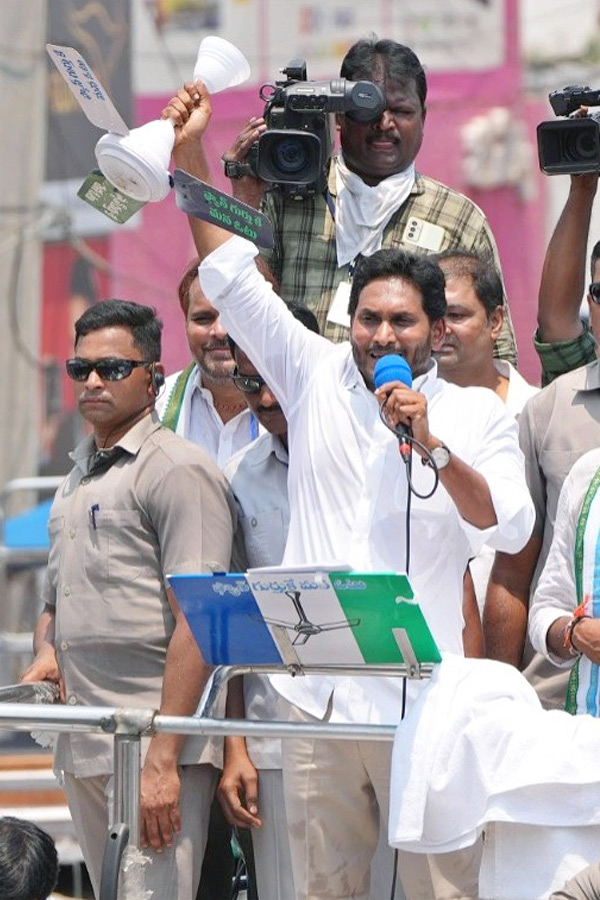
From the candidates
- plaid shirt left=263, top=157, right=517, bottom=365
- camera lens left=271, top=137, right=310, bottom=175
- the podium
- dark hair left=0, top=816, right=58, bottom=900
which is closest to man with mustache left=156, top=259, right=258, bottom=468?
plaid shirt left=263, top=157, right=517, bottom=365

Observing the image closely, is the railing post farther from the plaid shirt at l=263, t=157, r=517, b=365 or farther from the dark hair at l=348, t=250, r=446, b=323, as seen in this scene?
the plaid shirt at l=263, t=157, r=517, b=365

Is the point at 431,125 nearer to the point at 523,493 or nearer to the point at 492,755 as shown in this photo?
the point at 523,493

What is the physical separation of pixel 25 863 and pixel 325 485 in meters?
1.06

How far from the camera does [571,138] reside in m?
4.65

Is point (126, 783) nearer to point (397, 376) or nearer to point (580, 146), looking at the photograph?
point (397, 376)

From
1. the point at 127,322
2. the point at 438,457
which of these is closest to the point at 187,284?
the point at 127,322

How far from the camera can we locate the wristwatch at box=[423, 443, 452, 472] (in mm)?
3752

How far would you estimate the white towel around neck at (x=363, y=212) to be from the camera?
4.92 meters

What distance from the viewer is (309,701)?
3955mm

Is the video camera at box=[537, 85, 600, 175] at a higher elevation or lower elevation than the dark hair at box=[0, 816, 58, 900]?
higher

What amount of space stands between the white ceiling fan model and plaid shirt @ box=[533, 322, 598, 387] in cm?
132

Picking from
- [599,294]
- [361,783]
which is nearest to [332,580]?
[361,783]

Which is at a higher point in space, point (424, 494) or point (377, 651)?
point (424, 494)

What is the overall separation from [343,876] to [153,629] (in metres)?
0.78
